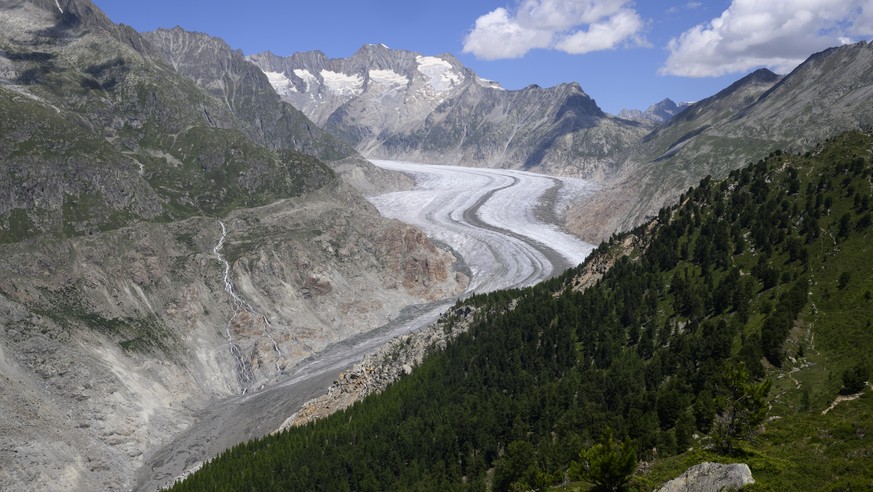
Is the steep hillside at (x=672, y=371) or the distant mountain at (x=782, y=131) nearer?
the steep hillside at (x=672, y=371)

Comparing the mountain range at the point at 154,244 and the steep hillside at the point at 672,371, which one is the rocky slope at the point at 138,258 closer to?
the mountain range at the point at 154,244

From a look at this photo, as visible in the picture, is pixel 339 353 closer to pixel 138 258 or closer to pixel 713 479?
pixel 138 258

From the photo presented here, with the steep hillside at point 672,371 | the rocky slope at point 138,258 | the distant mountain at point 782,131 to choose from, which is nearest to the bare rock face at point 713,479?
the steep hillside at point 672,371

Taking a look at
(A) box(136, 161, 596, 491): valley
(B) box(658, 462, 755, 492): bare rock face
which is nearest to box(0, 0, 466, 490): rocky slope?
(A) box(136, 161, 596, 491): valley

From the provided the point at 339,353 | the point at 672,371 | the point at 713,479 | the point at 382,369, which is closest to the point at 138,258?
the point at 339,353

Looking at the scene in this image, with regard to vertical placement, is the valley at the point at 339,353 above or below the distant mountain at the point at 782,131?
below

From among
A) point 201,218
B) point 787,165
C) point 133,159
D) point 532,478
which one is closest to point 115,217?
point 201,218
